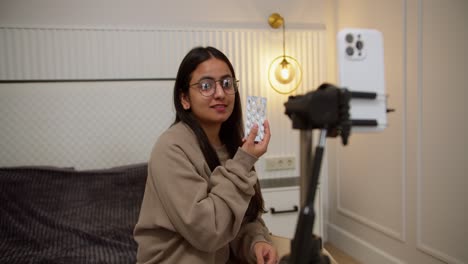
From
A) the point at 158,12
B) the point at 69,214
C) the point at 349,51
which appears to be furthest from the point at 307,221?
the point at 158,12

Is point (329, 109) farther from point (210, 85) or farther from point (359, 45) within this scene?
point (210, 85)

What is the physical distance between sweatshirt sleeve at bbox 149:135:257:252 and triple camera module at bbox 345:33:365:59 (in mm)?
426

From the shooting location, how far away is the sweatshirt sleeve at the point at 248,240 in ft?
3.48

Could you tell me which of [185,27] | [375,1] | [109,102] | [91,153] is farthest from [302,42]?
[91,153]

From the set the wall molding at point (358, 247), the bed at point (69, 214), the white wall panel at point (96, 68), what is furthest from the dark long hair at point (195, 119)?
the wall molding at point (358, 247)

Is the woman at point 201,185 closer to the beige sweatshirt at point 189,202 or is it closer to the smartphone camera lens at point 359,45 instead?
the beige sweatshirt at point 189,202

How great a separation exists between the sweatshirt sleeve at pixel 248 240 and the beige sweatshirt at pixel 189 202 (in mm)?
124

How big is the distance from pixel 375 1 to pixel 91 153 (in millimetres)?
2041

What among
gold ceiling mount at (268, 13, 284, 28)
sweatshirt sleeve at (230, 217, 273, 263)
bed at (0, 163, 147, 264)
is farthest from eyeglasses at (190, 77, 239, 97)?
gold ceiling mount at (268, 13, 284, 28)

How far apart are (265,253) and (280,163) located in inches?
60.6

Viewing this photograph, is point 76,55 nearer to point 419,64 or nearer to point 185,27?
point 185,27

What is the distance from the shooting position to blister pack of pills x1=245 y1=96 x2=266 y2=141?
881mm

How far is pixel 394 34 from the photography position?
2062 mm

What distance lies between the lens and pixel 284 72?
8.02ft
